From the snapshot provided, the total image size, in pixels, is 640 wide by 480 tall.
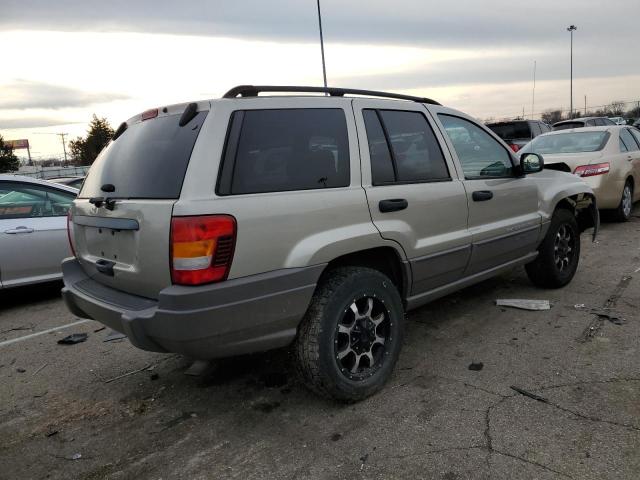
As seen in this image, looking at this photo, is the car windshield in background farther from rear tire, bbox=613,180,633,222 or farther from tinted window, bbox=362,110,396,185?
tinted window, bbox=362,110,396,185

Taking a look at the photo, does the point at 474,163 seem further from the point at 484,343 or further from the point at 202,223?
the point at 202,223

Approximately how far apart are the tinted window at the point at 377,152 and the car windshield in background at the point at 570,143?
572 cm

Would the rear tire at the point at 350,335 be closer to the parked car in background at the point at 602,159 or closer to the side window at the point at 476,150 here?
the side window at the point at 476,150

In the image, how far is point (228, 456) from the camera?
267cm

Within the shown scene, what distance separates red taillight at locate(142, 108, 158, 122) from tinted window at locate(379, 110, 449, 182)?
147cm

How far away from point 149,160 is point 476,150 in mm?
2627

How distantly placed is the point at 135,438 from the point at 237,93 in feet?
6.75

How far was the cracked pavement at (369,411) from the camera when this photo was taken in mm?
2545

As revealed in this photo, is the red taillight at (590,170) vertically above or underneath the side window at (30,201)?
underneath

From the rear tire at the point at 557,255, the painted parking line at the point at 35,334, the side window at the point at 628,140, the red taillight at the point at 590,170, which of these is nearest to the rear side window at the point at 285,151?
the rear tire at the point at 557,255

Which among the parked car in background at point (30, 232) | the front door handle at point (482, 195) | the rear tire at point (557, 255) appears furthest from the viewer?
the parked car in background at point (30, 232)

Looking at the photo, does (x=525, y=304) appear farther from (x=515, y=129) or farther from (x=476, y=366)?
(x=515, y=129)

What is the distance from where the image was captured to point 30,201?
19.2ft

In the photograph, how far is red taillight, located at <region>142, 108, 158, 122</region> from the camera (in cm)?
317
